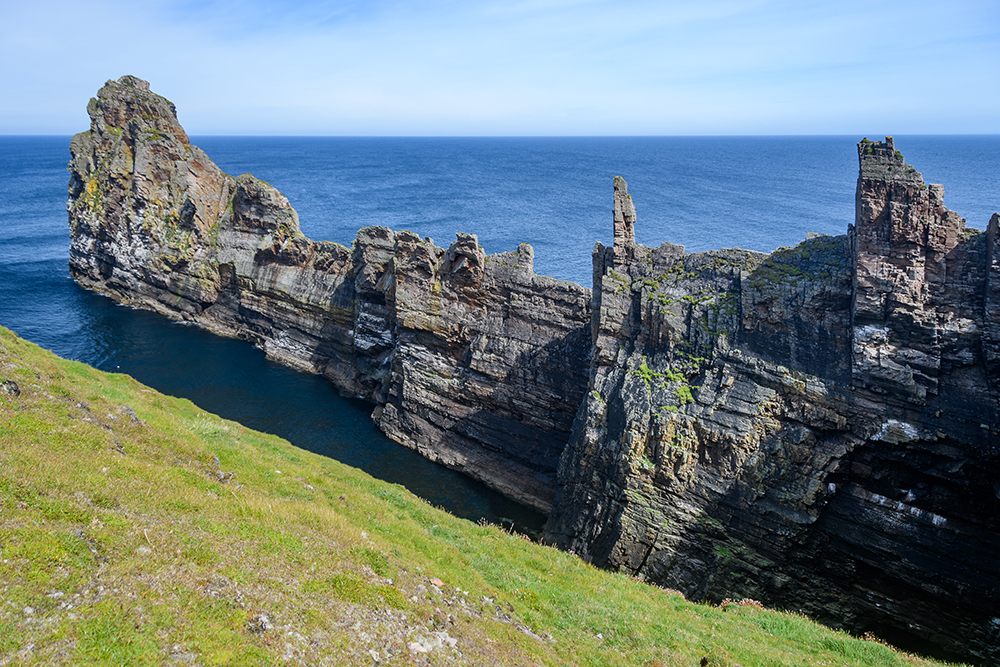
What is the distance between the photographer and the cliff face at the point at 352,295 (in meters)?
47.1

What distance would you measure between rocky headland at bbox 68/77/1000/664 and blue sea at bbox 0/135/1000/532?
257 inches

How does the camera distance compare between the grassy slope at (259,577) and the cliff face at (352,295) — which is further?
the cliff face at (352,295)

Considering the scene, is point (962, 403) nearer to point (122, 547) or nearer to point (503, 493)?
point (503, 493)

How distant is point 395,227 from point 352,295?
48.3m

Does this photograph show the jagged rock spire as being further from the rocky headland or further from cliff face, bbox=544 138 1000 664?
cliff face, bbox=544 138 1000 664

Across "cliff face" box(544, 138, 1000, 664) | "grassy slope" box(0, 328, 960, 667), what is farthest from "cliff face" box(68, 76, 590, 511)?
"grassy slope" box(0, 328, 960, 667)

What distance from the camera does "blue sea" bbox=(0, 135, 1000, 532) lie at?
2062 inches

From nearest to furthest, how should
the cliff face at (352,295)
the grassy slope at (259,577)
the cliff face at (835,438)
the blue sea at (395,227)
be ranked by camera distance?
1. the grassy slope at (259,577)
2. the cliff face at (835,438)
3. the cliff face at (352,295)
4. the blue sea at (395,227)

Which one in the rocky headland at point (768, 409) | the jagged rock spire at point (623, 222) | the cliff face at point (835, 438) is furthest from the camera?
the jagged rock spire at point (623, 222)

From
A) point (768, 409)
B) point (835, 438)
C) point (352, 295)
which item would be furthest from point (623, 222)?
point (352, 295)

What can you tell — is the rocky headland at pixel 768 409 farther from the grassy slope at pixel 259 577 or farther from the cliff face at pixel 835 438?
the grassy slope at pixel 259 577

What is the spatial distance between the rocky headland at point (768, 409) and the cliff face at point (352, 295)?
0.30 meters

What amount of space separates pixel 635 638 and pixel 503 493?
28082 mm

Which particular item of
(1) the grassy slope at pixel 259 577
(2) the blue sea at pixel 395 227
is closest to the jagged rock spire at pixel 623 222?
(2) the blue sea at pixel 395 227
